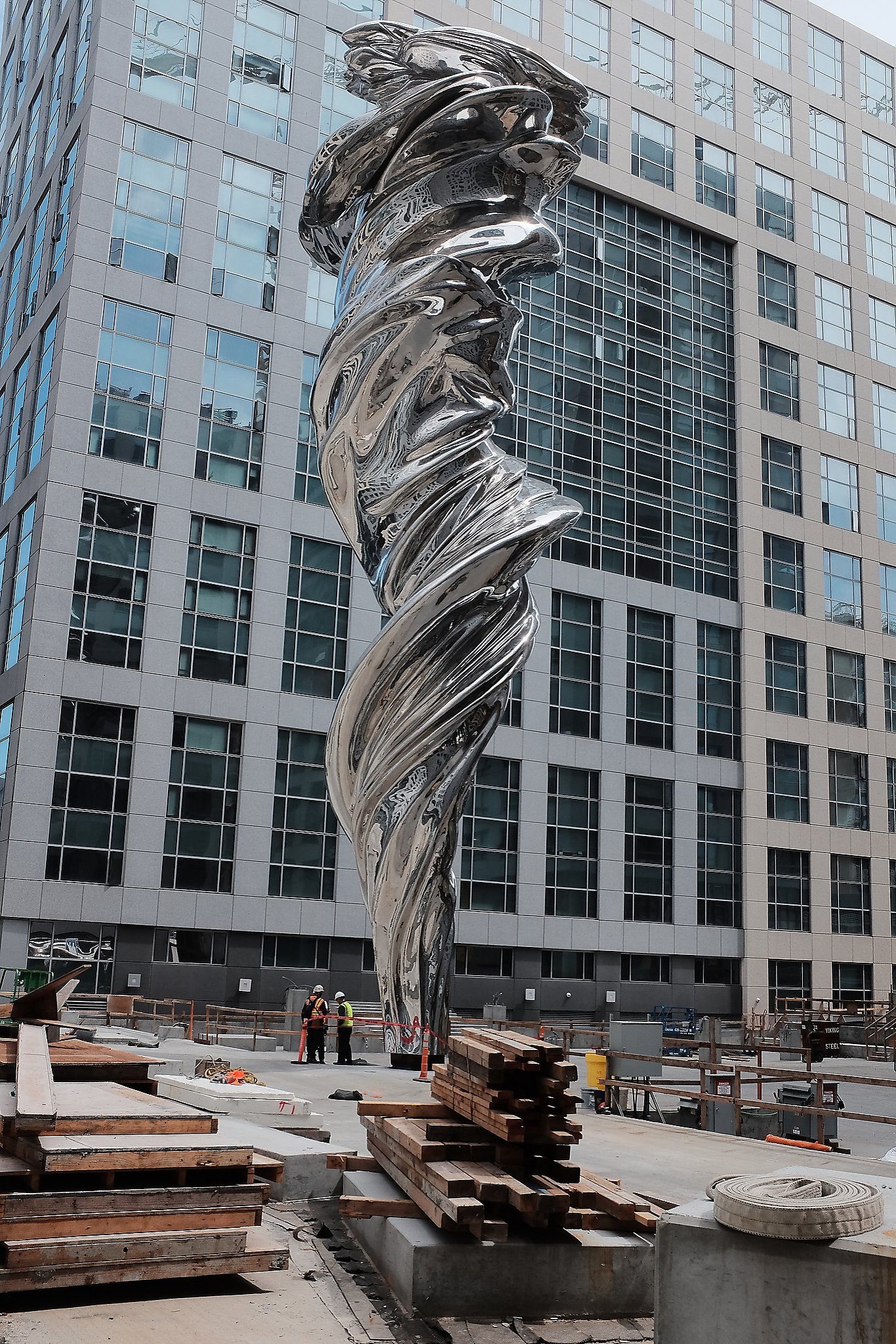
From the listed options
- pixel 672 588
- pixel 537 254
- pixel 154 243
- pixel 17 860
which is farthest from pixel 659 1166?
pixel 672 588

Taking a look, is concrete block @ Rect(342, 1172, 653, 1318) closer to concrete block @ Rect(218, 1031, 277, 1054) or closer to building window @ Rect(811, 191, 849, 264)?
concrete block @ Rect(218, 1031, 277, 1054)

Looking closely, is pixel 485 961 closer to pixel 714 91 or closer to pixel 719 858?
pixel 719 858

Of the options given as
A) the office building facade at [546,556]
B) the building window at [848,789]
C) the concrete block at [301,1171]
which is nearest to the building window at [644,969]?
the office building facade at [546,556]

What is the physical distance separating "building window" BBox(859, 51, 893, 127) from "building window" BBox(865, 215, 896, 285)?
17.3 ft

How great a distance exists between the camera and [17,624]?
37656 millimetres

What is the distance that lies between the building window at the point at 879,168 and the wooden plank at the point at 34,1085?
59210mm

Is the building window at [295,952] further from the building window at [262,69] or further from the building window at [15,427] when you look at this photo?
the building window at [262,69]

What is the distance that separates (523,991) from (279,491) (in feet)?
61.8

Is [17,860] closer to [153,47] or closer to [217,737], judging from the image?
[217,737]

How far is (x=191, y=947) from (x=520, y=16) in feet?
119

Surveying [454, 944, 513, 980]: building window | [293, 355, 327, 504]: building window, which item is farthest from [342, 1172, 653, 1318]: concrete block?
[454, 944, 513, 980]: building window

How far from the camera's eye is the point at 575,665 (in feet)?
149

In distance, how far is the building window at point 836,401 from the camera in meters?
54.3

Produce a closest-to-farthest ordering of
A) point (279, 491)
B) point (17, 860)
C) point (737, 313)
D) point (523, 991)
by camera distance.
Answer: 1. point (17, 860)
2. point (279, 491)
3. point (523, 991)
4. point (737, 313)
